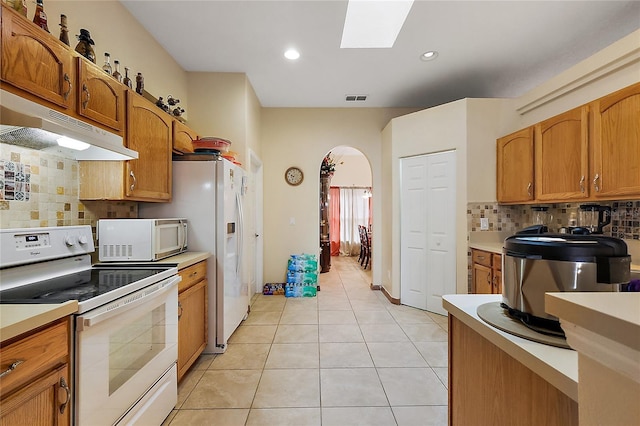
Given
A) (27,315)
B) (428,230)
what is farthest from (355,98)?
(27,315)

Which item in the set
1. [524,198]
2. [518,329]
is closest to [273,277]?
[524,198]

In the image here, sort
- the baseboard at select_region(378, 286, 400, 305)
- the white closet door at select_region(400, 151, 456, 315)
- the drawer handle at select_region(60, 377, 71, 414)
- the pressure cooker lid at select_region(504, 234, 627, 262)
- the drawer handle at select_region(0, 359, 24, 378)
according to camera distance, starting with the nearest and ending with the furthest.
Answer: the pressure cooker lid at select_region(504, 234, 627, 262) < the drawer handle at select_region(0, 359, 24, 378) < the drawer handle at select_region(60, 377, 71, 414) < the white closet door at select_region(400, 151, 456, 315) < the baseboard at select_region(378, 286, 400, 305)

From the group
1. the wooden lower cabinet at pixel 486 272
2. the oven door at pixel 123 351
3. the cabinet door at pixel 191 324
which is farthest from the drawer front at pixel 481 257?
the oven door at pixel 123 351

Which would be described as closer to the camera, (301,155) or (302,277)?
(302,277)

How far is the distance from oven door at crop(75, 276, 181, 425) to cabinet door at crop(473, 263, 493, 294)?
2.83 m

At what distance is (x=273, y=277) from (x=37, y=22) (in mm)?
3624

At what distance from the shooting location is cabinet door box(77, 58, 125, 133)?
151 centimetres

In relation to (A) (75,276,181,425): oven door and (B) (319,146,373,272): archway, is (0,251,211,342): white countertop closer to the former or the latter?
(A) (75,276,181,425): oven door

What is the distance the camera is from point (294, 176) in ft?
14.4

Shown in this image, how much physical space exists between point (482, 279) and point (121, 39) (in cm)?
399

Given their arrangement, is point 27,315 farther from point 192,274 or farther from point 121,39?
point 121,39

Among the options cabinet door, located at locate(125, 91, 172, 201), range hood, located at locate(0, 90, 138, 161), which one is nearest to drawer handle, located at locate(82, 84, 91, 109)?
range hood, located at locate(0, 90, 138, 161)

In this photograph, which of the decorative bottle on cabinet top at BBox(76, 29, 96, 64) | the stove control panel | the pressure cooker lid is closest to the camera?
the pressure cooker lid

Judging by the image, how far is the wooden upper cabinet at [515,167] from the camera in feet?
9.14
